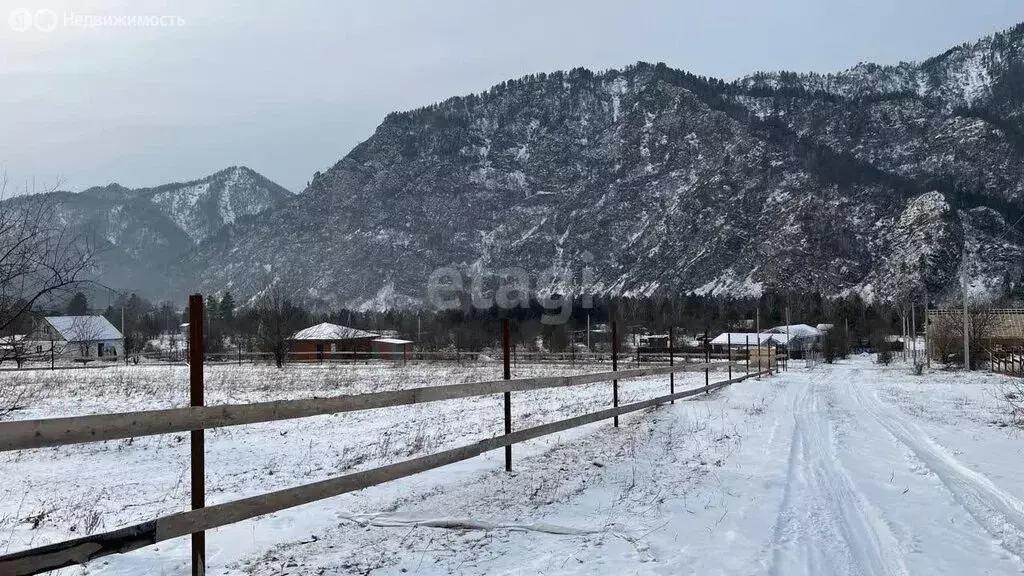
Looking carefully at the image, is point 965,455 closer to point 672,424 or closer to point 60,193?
point 672,424

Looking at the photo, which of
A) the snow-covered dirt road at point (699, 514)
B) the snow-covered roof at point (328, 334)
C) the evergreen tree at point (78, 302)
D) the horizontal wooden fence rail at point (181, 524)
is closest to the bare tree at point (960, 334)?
the snow-covered dirt road at point (699, 514)

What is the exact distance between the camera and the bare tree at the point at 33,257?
729 centimetres

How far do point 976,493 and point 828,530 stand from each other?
2792 millimetres

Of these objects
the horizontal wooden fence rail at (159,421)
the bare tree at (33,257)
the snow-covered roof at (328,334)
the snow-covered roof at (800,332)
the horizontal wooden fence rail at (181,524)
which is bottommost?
the snow-covered roof at (800,332)

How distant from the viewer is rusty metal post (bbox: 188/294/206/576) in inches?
177

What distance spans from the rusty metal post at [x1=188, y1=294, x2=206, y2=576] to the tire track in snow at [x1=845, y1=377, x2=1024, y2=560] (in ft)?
19.9

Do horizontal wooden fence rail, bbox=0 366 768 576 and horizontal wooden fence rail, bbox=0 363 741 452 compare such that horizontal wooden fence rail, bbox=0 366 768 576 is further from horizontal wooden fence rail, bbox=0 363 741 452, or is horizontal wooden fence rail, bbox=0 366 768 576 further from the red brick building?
the red brick building

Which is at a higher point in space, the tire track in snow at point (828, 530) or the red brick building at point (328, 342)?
the tire track in snow at point (828, 530)

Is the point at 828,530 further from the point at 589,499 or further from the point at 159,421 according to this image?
the point at 159,421

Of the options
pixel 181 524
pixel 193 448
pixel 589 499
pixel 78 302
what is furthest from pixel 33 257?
pixel 589 499

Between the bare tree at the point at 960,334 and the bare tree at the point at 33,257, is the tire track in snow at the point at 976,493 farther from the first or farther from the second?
the bare tree at the point at 960,334

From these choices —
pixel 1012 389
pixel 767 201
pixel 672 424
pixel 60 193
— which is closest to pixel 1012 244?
pixel 767 201

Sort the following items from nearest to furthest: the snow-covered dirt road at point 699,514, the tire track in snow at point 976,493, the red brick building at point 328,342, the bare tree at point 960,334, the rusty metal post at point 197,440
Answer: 1. the rusty metal post at point 197,440
2. the snow-covered dirt road at point 699,514
3. the tire track in snow at point 976,493
4. the bare tree at point 960,334
5. the red brick building at point 328,342

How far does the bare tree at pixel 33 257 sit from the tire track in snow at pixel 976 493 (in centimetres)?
973
